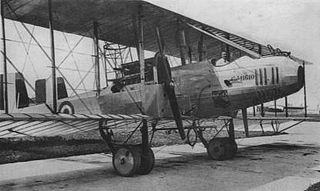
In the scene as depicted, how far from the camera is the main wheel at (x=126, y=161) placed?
7832 mm

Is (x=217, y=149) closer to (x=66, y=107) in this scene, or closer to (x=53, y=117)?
(x=66, y=107)

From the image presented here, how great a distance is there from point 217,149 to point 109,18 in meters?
4.96

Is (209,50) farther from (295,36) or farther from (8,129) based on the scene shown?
(8,129)

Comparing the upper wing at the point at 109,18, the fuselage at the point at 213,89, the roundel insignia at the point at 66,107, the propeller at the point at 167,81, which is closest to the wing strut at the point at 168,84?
the propeller at the point at 167,81

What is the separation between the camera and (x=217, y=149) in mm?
10656

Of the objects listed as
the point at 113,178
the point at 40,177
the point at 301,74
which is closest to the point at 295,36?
the point at 301,74

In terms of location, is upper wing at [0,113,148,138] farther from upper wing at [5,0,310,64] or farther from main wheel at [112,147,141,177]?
upper wing at [5,0,310,64]

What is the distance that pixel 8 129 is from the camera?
7.36 metres

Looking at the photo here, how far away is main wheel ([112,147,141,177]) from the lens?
25.7 feet

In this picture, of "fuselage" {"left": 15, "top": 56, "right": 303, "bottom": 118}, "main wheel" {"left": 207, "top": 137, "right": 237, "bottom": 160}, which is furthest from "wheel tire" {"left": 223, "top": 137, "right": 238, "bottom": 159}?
"fuselage" {"left": 15, "top": 56, "right": 303, "bottom": 118}

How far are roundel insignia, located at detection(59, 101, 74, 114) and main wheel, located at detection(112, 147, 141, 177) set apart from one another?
2.27m

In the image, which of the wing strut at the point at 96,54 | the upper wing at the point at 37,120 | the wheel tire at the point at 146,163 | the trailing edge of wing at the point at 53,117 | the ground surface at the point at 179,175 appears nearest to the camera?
the trailing edge of wing at the point at 53,117

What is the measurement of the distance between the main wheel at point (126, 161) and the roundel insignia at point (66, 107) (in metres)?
2.27

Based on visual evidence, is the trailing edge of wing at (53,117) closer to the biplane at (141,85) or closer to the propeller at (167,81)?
the biplane at (141,85)
